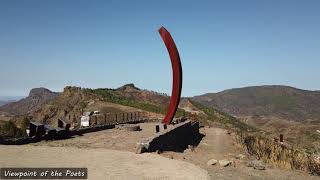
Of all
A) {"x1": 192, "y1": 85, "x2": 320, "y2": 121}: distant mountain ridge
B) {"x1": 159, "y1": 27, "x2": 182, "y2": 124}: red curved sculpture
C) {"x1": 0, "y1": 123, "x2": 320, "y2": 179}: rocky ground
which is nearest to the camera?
{"x1": 0, "y1": 123, "x2": 320, "y2": 179}: rocky ground

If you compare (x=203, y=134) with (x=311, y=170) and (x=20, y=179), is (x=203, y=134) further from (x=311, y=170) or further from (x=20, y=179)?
(x=20, y=179)

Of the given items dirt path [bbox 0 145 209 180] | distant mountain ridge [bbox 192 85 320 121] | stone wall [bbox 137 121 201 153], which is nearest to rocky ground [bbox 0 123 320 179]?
dirt path [bbox 0 145 209 180]

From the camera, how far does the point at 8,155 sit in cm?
1320

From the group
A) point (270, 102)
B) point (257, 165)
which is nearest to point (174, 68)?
point (257, 165)

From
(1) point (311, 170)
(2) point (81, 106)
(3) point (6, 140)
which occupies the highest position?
(2) point (81, 106)

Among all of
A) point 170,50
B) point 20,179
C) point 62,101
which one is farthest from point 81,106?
point 20,179

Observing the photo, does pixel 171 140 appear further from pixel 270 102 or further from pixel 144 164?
pixel 270 102

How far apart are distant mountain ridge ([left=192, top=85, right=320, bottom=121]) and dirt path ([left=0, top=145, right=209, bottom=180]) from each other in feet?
447

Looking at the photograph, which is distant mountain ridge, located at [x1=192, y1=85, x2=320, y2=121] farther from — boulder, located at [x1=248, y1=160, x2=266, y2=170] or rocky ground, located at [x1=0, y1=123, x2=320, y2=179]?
rocky ground, located at [x1=0, y1=123, x2=320, y2=179]

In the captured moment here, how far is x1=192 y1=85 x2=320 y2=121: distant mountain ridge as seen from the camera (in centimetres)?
15375

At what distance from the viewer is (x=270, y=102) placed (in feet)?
566

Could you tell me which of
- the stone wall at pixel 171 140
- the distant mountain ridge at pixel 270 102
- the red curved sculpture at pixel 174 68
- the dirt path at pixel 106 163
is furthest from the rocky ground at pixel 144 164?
the distant mountain ridge at pixel 270 102

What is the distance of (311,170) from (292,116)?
13721 cm

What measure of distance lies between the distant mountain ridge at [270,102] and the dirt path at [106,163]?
447 feet
